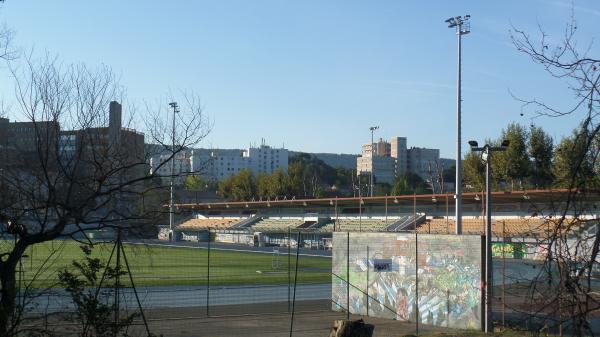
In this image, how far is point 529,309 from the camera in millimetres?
5117

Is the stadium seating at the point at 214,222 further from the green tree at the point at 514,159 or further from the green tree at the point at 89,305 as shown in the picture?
the green tree at the point at 89,305

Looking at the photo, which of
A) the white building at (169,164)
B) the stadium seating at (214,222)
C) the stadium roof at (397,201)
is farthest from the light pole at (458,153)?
the stadium seating at (214,222)

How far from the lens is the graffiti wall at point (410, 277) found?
1873 cm

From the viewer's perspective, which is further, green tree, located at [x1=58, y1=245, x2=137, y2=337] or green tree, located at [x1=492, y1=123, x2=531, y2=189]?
green tree, located at [x1=492, y1=123, x2=531, y2=189]

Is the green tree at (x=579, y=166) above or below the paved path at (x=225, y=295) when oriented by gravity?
above

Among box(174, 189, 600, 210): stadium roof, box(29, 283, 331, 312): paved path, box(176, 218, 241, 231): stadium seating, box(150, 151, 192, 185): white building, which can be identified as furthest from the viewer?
box(176, 218, 241, 231): stadium seating

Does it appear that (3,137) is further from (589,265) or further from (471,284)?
(471,284)

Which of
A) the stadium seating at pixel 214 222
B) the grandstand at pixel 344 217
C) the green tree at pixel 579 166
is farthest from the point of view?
the stadium seating at pixel 214 222

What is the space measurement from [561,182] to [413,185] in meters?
159

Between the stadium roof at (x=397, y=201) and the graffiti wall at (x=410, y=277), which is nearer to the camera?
the graffiti wall at (x=410, y=277)

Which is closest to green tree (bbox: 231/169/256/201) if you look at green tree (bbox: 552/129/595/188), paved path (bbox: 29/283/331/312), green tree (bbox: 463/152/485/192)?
green tree (bbox: 463/152/485/192)

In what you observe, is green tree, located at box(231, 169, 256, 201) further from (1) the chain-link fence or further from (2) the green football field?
(1) the chain-link fence

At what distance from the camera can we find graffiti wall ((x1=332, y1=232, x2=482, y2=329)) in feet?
61.5

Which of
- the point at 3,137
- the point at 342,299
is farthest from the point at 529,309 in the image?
the point at 342,299
